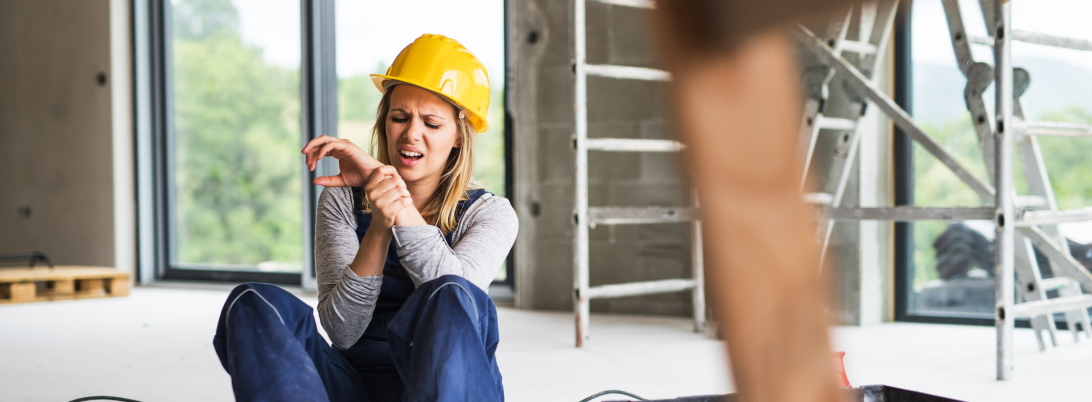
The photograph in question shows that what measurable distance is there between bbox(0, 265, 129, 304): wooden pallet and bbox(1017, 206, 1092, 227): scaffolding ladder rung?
206 inches

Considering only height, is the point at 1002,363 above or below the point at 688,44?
below

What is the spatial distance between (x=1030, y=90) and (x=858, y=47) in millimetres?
843

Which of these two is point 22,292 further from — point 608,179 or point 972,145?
point 972,145

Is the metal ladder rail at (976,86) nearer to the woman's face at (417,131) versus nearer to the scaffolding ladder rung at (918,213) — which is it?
the scaffolding ladder rung at (918,213)

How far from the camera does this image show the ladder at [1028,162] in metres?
2.75

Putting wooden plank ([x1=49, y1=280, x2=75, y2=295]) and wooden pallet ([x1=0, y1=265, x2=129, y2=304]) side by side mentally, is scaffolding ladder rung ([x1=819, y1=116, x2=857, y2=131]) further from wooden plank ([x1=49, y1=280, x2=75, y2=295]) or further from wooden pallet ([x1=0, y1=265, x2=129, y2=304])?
wooden plank ([x1=49, y1=280, x2=75, y2=295])

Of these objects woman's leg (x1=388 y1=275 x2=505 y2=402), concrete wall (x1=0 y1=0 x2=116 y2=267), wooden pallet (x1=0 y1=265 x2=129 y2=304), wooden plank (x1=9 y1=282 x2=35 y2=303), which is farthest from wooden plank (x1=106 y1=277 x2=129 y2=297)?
woman's leg (x1=388 y1=275 x2=505 y2=402)

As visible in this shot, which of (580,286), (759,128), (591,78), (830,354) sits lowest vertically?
(580,286)

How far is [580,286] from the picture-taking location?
11.1 ft

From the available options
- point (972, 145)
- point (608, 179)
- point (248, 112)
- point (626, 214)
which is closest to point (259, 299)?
point (626, 214)

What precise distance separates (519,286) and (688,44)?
171 inches

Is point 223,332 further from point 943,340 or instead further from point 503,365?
point 943,340

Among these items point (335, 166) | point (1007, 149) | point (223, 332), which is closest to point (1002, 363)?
point (1007, 149)

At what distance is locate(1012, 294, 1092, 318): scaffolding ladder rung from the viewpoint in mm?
2654
